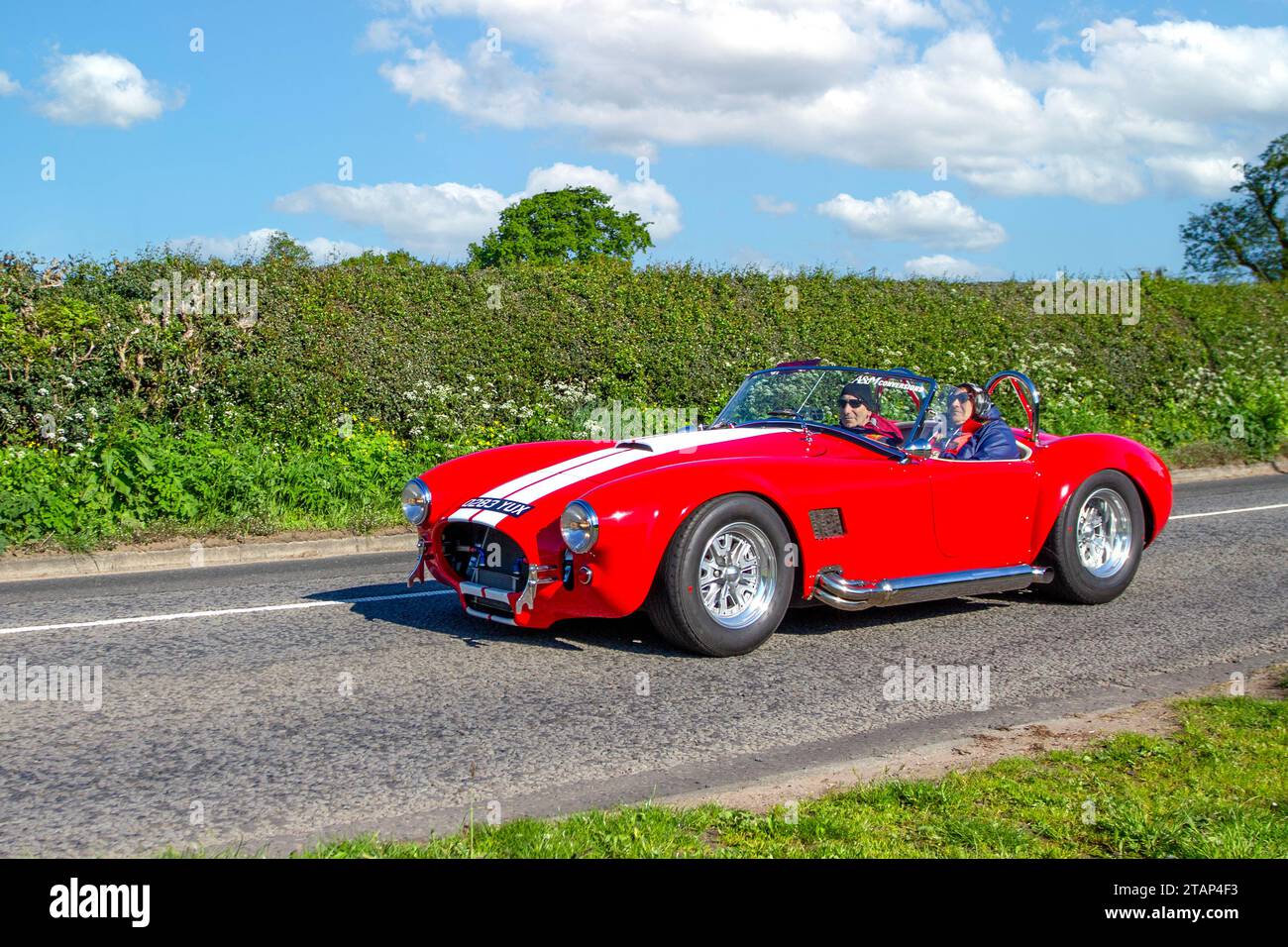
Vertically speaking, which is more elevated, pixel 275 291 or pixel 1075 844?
pixel 275 291

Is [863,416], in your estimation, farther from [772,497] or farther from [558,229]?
[558,229]

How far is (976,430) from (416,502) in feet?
11.8

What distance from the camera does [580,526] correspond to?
5.79 m

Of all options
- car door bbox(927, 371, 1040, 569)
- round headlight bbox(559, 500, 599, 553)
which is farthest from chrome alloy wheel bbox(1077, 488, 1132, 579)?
round headlight bbox(559, 500, 599, 553)

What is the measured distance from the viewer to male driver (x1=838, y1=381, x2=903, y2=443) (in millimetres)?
7398

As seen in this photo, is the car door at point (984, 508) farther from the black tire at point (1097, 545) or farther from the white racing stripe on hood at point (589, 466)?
the white racing stripe on hood at point (589, 466)

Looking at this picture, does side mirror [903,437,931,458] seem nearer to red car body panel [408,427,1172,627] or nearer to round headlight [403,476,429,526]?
red car body panel [408,427,1172,627]

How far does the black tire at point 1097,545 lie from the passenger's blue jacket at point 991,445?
0.54 metres

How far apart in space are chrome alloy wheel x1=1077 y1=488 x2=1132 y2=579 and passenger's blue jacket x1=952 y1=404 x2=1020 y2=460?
70 centimetres

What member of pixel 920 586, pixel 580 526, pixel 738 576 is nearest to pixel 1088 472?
pixel 920 586
